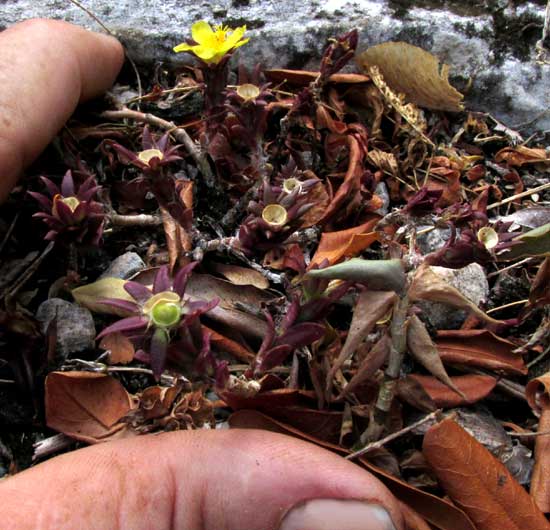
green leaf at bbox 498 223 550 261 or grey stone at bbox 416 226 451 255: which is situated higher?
green leaf at bbox 498 223 550 261

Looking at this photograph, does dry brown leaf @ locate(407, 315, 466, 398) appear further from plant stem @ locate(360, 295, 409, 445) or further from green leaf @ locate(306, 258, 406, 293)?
green leaf @ locate(306, 258, 406, 293)

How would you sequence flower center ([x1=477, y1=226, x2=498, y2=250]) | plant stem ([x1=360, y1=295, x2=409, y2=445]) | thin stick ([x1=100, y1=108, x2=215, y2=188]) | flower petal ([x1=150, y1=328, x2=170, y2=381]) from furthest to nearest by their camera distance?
thin stick ([x1=100, y1=108, x2=215, y2=188]), flower center ([x1=477, y1=226, x2=498, y2=250]), plant stem ([x1=360, y1=295, x2=409, y2=445]), flower petal ([x1=150, y1=328, x2=170, y2=381])

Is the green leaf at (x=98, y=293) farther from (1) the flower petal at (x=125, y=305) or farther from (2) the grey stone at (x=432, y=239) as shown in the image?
(2) the grey stone at (x=432, y=239)

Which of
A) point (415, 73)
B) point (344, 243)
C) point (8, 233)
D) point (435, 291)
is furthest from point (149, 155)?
point (415, 73)

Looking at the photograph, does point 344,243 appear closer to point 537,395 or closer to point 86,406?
point 537,395

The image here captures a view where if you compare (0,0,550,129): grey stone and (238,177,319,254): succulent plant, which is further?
(0,0,550,129): grey stone

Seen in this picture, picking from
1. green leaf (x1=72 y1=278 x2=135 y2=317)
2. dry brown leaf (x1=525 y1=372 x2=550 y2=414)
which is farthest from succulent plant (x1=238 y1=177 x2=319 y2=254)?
dry brown leaf (x1=525 y1=372 x2=550 y2=414)

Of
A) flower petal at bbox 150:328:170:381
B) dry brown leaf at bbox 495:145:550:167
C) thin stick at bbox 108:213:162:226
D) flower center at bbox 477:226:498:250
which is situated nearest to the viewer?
flower petal at bbox 150:328:170:381
